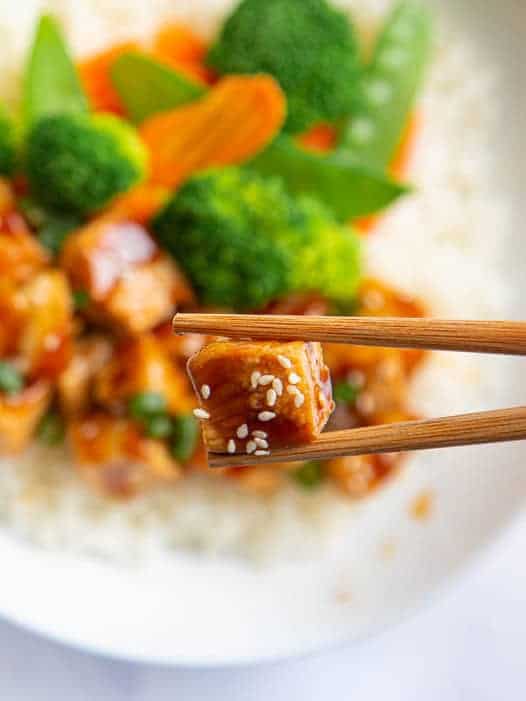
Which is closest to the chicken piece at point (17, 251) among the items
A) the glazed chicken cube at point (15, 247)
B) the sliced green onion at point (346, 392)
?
the glazed chicken cube at point (15, 247)

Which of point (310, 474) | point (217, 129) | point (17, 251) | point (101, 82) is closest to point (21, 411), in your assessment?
point (17, 251)

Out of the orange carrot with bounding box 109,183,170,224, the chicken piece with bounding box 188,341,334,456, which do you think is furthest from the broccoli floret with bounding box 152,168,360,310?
the chicken piece with bounding box 188,341,334,456

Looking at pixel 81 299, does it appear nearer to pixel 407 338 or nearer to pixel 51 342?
pixel 51 342

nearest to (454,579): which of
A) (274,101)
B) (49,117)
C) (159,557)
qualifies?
(159,557)

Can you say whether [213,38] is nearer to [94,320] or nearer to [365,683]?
[94,320]

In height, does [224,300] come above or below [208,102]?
below

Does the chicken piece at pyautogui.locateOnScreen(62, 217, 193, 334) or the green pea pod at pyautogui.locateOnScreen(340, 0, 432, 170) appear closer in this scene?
the chicken piece at pyautogui.locateOnScreen(62, 217, 193, 334)

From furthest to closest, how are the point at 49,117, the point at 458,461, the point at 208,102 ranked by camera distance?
the point at 458,461 < the point at 208,102 < the point at 49,117

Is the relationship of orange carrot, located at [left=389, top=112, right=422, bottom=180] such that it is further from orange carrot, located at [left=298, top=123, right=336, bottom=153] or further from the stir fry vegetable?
orange carrot, located at [left=298, top=123, right=336, bottom=153]
